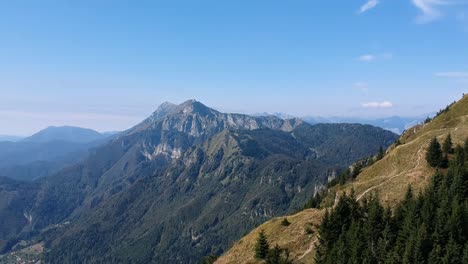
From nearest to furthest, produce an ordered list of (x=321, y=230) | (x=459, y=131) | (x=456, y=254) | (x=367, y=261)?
(x=456, y=254), (x=367, y=261), (x=321, y=230), (x=459, y=131)

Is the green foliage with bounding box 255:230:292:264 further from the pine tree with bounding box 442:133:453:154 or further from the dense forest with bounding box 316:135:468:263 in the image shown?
the pine tree with bounding box 442:133:453:154

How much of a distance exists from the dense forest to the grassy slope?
8116 mm

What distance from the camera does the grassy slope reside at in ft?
318

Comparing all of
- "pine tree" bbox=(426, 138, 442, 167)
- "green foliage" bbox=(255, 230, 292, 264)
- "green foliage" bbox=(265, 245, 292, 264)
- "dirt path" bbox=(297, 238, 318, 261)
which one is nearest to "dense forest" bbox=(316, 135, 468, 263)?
"dirt path" bbox=(297, 238, 318, 261)

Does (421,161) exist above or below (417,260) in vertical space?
above

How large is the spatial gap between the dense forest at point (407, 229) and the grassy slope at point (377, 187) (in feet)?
26.6

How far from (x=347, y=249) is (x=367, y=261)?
4.96m

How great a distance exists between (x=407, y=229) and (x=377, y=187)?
3793 centimetres

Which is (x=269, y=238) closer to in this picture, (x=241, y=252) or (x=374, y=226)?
(x=241, y=252)

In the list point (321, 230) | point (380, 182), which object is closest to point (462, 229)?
point (321, 230)

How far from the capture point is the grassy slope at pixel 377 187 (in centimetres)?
9700

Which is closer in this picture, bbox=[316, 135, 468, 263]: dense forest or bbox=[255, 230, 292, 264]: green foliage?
bbox=[316, 135, 468, 263]: dense forest

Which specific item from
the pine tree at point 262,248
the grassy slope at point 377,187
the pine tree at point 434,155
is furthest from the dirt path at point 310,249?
the pine tree at point 434,155

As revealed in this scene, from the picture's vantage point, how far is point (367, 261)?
7375 cm
